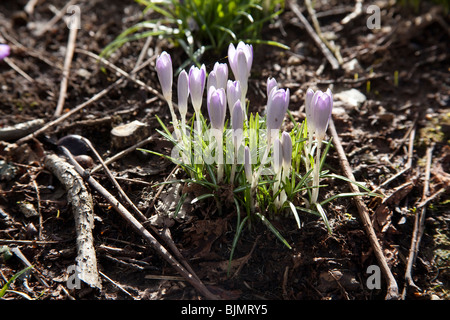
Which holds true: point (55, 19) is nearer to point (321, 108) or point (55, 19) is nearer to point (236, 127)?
point (236, 127)

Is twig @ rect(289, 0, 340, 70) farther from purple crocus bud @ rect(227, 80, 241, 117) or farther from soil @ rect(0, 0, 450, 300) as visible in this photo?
purple crocus bud @ rect(227, 80, 241, 117)

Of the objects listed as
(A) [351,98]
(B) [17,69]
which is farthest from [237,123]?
(B) [17,69]

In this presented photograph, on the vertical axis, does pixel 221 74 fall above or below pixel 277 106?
above

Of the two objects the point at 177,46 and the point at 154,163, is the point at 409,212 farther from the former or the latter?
the point at 177,46

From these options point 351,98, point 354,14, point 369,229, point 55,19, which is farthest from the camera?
point 55,19

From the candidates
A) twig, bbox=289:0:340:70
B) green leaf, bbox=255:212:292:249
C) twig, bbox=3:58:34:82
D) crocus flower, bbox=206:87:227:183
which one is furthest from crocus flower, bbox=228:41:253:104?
twig, bbox=3:58:34:82

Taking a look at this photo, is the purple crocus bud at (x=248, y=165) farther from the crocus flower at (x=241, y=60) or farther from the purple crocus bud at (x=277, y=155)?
the crocus flower at (x=241, y=60)

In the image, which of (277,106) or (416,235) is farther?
(416,235)
